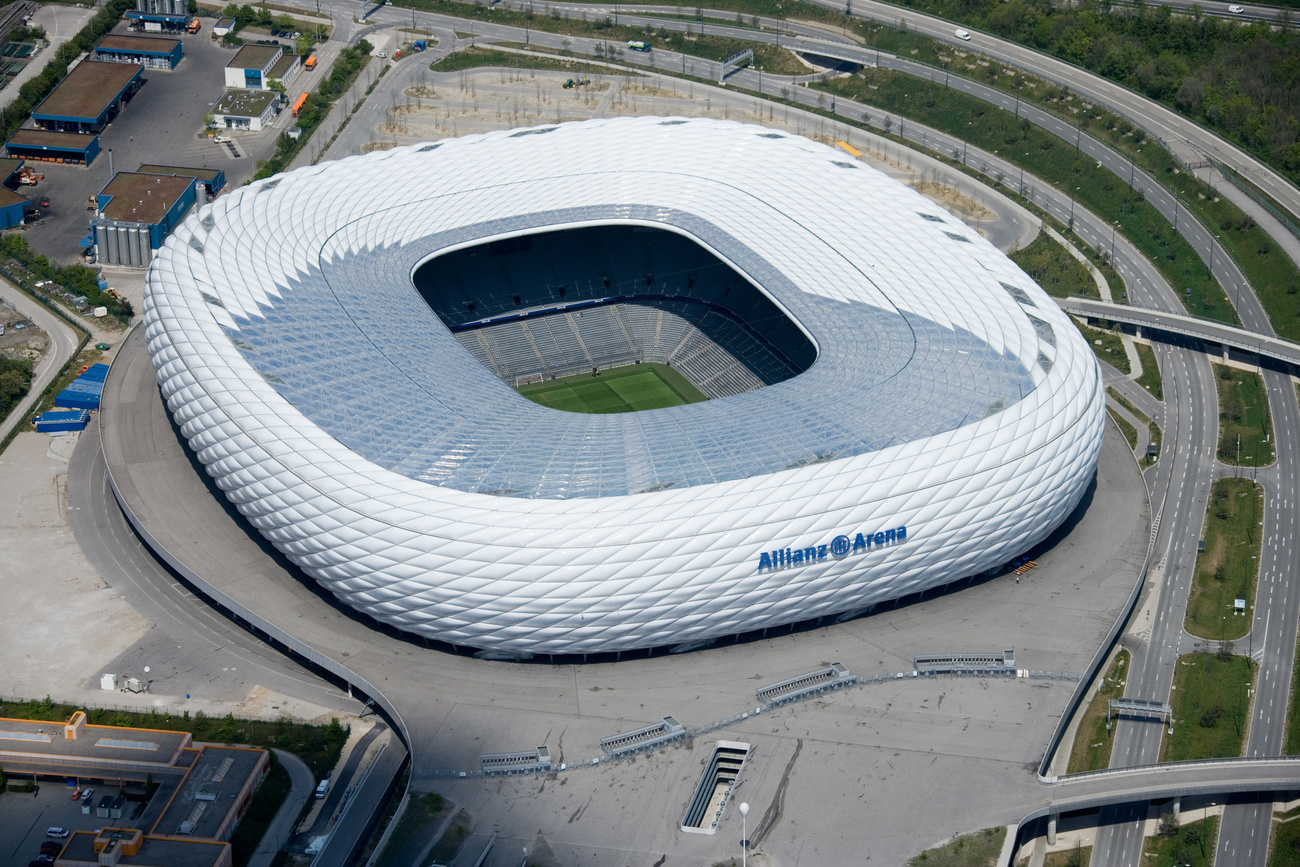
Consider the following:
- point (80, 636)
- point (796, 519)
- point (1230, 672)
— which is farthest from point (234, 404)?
point (1230, 672)

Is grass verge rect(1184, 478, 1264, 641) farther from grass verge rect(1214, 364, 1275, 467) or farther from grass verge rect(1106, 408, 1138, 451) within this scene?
grass verge rect(1106, 408, 1138, 451)

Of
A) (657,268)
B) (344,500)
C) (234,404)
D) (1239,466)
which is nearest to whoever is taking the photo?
(344,500)

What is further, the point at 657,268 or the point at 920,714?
the point at 657,268

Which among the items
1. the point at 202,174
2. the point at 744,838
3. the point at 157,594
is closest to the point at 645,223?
the point at 157,594

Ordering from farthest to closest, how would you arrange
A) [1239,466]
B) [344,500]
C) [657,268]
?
[657,268]
[1239,466]
[344,500]

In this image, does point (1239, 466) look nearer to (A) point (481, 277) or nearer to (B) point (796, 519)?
(B) point (796, 519)

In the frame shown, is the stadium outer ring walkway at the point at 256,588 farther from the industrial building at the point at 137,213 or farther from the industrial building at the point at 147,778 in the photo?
the industrial building at the point at 137,213

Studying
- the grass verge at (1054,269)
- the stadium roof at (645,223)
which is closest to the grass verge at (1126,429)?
the stadium roof at (645,223)

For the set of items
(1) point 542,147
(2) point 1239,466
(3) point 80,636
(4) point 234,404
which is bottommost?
(3) point 80,636
